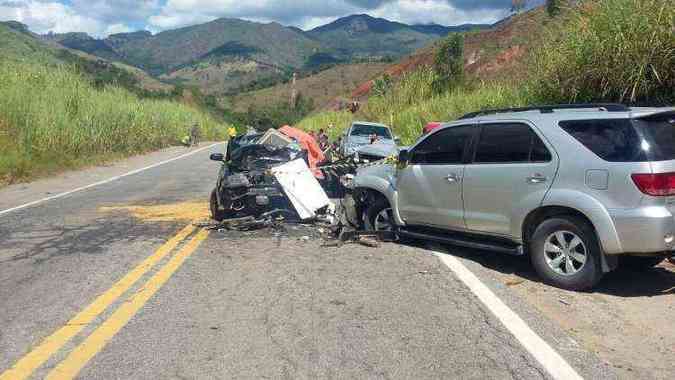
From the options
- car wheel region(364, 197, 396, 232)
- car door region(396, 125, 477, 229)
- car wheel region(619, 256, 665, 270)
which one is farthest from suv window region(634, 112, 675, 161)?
car wheel region(364, 197, 396, 232)

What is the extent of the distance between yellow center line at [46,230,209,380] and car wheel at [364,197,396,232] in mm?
2542

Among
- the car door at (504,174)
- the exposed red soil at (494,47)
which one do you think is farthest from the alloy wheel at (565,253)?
the exposed red soil at (494,47)

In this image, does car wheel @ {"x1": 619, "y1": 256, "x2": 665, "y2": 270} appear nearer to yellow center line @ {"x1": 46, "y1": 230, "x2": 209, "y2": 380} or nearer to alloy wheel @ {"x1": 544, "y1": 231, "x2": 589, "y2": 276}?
alloy wheel @ {"x1": 544, "y1": 231, "x2": 589, "y2": 276}

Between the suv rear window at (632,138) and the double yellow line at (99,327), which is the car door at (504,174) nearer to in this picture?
the suv rear window at (632,138)

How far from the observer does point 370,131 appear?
20.5 meters

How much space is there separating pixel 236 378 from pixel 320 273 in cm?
275

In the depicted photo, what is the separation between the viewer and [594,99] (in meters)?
10.7

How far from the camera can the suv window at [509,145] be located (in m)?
6.54

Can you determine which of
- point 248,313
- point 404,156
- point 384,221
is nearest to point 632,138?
point 404,156

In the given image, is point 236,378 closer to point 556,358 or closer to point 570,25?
point 556,358

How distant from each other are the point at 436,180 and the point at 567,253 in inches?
71.9

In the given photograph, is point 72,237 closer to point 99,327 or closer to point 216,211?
point 216,211

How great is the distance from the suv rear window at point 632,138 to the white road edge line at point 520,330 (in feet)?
5.52

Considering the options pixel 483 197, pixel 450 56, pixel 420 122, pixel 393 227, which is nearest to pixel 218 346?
pixel 483 197
